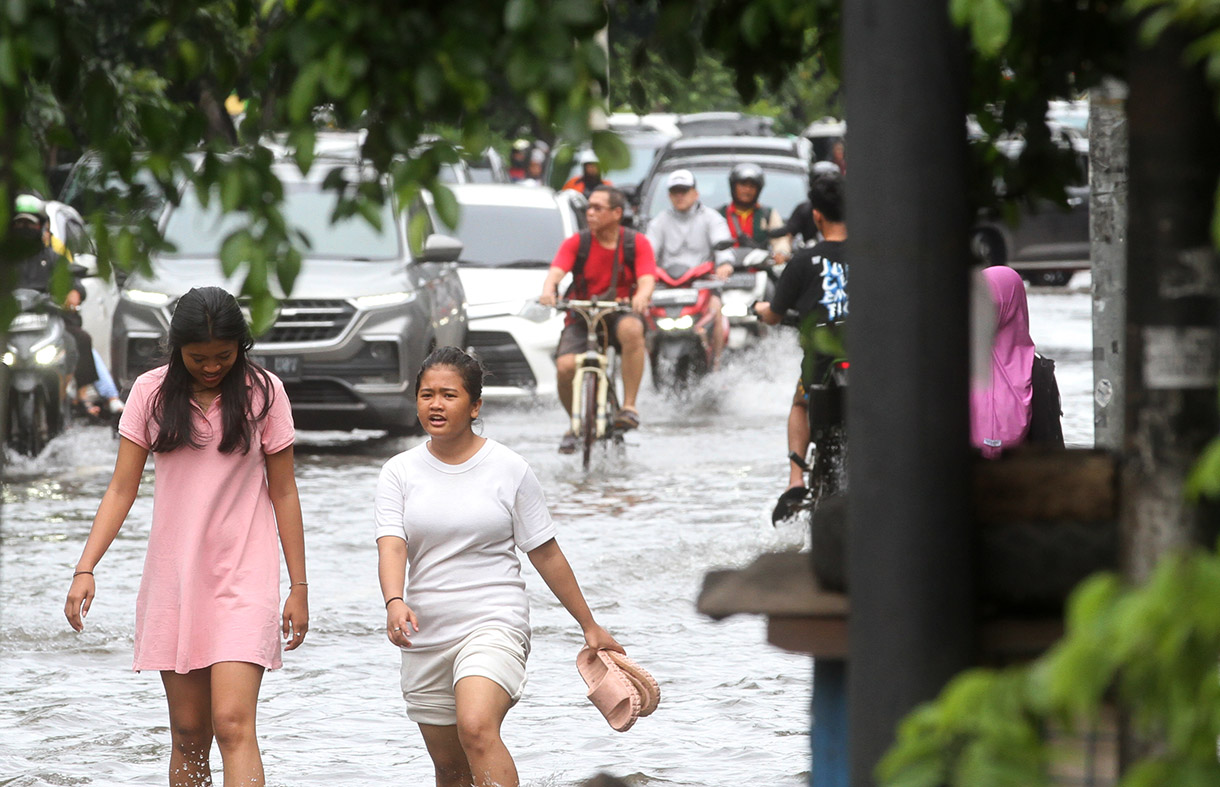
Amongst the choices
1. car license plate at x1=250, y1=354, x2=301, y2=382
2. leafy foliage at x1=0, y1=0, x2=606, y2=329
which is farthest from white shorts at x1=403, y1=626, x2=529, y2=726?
car license plate at x1=250, y1=354, x2=301, y2=382

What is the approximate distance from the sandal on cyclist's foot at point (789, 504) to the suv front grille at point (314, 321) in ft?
16.1

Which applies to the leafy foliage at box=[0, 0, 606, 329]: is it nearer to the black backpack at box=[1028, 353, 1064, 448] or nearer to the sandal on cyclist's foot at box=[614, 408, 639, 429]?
the black backpack at box=[1028, 353, 1064, 448]

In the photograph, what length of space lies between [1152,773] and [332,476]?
11679 mm

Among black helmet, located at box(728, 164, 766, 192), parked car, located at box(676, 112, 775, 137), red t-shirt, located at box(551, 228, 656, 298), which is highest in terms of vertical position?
parked car, located at box(676, 112, 775, 137)

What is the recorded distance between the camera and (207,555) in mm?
5352

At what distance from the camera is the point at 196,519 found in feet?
17.5

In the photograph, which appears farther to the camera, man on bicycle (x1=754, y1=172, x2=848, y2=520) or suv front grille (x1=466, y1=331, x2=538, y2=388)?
suv front grille (x1=466, y1=331, x2=538, y2=388)

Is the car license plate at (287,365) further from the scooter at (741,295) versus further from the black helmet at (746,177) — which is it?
the black helmet at (746,177)

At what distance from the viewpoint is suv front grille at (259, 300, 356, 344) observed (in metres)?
14.0

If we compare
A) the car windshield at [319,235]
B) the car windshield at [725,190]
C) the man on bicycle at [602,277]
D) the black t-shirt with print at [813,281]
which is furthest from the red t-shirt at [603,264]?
the car windshield at [725,190]

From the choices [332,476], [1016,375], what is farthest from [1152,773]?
[332,476]

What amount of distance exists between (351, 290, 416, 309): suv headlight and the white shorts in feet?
29.3

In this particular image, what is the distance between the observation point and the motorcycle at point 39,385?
13086 mm

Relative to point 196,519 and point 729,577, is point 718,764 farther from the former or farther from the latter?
point 729,577
